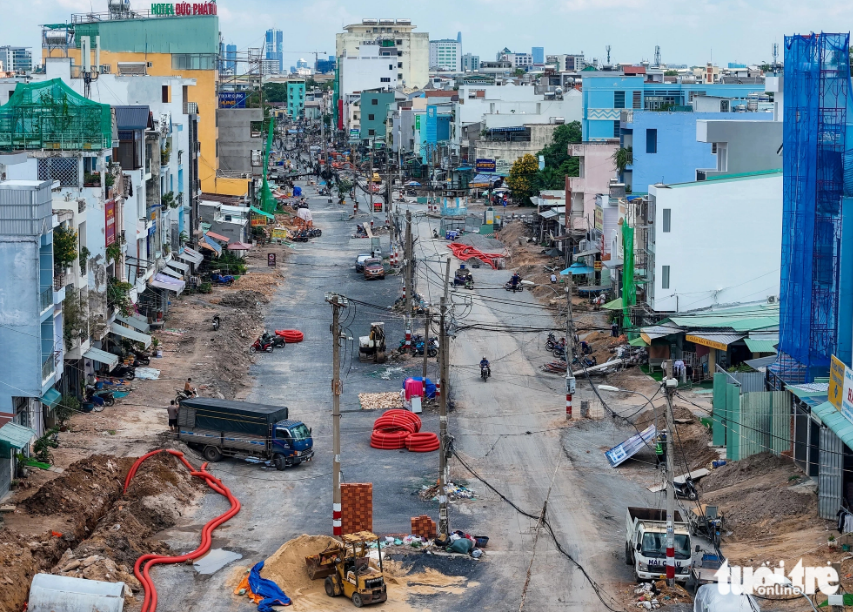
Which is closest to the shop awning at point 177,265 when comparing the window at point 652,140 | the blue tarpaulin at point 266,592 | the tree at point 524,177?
the window at point 652,140

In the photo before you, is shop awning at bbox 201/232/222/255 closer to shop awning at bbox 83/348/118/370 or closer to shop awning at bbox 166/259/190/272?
shop awning at bbox 166/259/190/272

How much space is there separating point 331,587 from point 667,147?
49.4 meters

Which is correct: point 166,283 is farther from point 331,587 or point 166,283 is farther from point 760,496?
point 760,496

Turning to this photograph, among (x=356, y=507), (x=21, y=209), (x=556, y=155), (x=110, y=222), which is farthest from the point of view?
(x=556, y=155)

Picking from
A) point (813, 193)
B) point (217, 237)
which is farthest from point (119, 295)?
point (217, 237)

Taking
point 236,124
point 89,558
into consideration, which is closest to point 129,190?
point 89,558

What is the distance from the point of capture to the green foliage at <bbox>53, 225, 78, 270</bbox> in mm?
39156

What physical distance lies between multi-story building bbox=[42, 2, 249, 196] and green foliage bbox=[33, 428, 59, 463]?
187 feet

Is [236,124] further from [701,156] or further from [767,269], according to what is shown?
[767,269]

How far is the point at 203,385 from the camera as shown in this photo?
48219 mm

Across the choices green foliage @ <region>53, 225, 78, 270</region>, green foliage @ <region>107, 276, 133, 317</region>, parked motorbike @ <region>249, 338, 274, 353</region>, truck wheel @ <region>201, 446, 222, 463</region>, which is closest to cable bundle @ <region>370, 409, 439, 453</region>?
truck wheel @ <region>201, 446, 222, 463</region>

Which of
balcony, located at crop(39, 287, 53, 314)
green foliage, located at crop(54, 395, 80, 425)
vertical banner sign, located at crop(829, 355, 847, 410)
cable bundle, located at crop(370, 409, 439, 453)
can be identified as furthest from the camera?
cable bundle, located at crop(370, 409, 439, 453)

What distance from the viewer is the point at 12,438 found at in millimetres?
32625

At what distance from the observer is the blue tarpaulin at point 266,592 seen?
1068 inches
